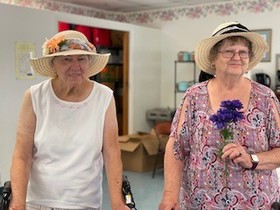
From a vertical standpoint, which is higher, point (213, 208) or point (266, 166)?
point (266, 166)

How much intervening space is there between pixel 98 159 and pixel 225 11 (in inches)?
187

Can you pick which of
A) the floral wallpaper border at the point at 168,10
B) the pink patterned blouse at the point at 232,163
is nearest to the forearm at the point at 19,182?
the pink patterned blouse at the point at 232,163

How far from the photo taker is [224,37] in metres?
1.65

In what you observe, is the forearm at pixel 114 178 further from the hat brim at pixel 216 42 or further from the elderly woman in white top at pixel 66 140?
the hat brim at pixel 216 42

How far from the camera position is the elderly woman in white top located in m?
1.77

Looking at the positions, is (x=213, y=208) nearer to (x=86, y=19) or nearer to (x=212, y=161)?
(x=212, y=161)

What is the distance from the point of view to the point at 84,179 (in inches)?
70.7

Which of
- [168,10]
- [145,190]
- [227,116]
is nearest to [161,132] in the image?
[145,190]

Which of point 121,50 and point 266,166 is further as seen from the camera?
point 121,50

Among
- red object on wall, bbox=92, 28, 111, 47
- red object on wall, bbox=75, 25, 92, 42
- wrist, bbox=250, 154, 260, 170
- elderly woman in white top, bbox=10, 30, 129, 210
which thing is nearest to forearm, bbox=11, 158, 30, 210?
elderly woman in white top, bbox=10, 30, 129, 210

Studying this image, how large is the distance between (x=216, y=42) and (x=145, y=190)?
3.16 meters

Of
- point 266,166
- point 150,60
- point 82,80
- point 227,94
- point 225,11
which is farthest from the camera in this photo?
point 150,60

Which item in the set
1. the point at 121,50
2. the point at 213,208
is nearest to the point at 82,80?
the point at 213,208

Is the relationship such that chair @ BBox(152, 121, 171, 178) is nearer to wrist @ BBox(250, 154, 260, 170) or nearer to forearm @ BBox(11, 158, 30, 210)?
forearm @ BBox(11, 158, 30, 210)
